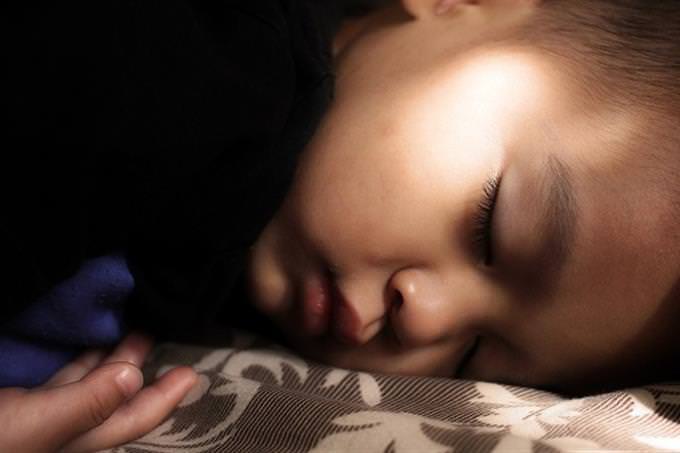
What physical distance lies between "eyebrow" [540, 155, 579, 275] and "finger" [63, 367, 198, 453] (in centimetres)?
38

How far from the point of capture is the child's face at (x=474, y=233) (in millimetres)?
679

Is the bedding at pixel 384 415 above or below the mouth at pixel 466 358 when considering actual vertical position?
above

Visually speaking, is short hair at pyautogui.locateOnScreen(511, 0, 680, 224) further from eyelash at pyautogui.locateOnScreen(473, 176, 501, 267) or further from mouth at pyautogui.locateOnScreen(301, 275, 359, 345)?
A: mouth at pyautogui.locateOnScreen(301, 275, 359, 345)

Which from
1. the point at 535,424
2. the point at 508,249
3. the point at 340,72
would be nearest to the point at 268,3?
the point at 340,72

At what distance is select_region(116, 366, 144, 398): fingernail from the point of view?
0.66 metres

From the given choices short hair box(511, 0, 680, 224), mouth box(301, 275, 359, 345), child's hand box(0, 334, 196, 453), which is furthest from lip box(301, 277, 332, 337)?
short hair box(511, 0, 680, 224)

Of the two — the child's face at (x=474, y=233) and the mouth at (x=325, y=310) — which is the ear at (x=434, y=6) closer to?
the child's face at (x=474, y=233)

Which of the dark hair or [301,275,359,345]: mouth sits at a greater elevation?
the dark hair

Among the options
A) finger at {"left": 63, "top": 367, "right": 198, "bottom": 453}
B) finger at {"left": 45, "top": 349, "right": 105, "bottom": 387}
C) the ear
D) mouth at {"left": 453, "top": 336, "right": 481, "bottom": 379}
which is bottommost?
mouth at {"left": 453, "top": 336, "right": 481, "bottom": 379}

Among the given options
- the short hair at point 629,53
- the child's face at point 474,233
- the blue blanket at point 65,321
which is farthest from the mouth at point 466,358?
the blue blanket at point 65,321

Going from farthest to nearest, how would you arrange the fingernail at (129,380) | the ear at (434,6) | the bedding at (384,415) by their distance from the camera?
the ear at (434,6) → the fingernail at (129,380) → the bedding at (384,415)

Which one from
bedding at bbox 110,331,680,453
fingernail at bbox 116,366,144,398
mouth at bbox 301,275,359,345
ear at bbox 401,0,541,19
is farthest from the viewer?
ear at bbox 401,0,541,19

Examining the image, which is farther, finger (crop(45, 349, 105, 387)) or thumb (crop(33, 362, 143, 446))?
finger (crop(45, 349, 105, 387))

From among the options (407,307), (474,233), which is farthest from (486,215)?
(407,307)
